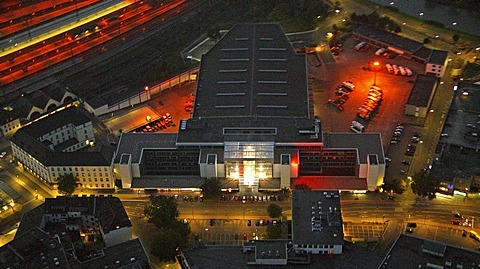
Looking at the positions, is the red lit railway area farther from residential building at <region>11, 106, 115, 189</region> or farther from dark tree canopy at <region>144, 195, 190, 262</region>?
dark tree canopy at <region>144, 195, 190, 262</region>

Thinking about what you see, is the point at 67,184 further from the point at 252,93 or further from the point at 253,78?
the point at 253,78

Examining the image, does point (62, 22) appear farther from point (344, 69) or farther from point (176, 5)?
point (344, 69)

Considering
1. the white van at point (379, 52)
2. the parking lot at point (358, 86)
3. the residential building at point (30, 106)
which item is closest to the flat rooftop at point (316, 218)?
the parking lot at point (358, 86)

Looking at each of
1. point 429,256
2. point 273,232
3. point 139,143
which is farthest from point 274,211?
point 139,143

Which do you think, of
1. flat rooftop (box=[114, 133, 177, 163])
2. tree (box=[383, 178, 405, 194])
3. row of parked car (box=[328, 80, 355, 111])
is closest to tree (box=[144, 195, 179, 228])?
flat rooftop (box=[114, 133, 177, 163])

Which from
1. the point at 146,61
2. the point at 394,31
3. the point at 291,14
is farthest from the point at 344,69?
the point at 146,61

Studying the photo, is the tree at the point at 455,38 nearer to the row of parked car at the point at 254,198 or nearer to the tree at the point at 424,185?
the tree at the point at 424,185
